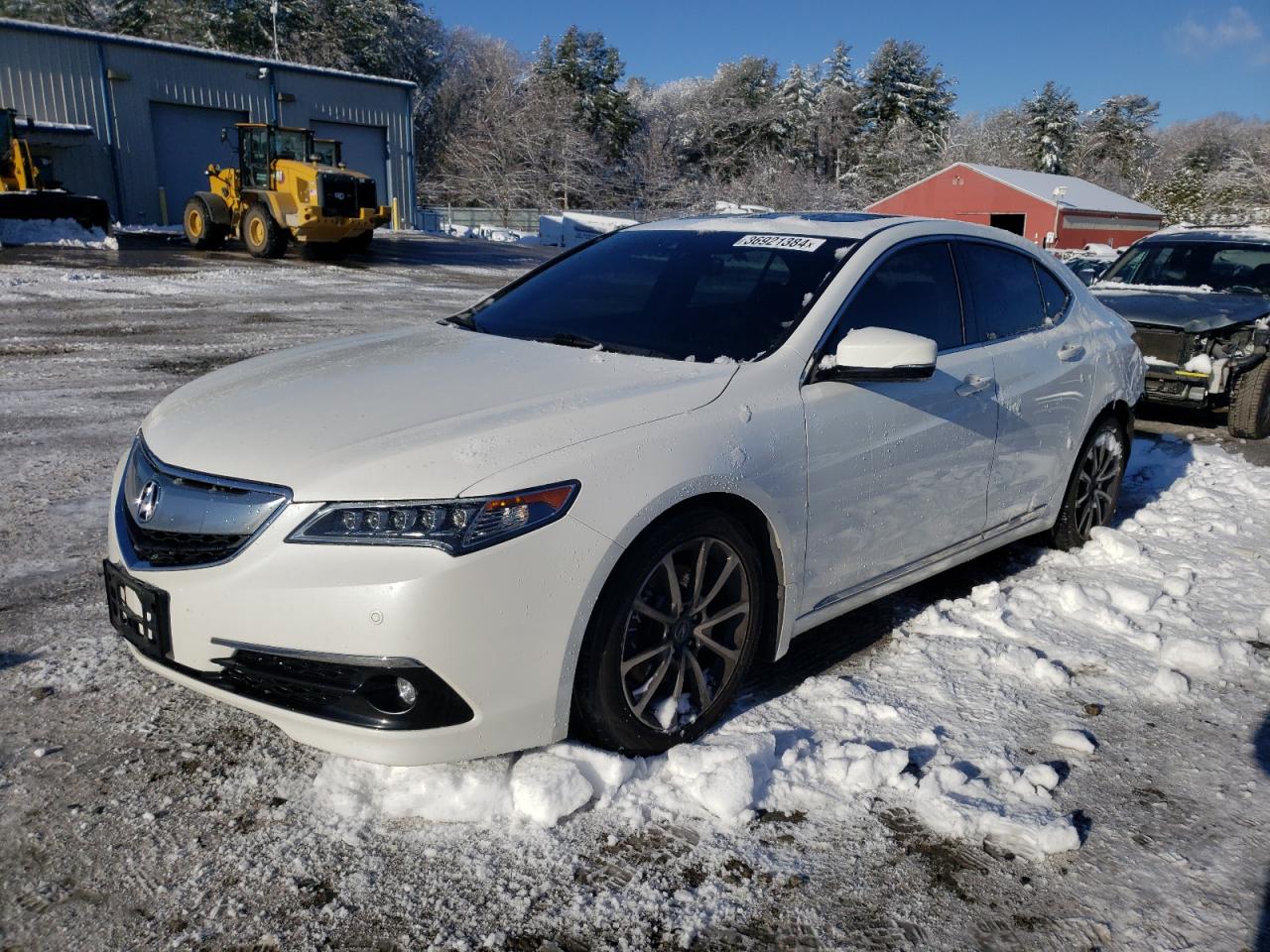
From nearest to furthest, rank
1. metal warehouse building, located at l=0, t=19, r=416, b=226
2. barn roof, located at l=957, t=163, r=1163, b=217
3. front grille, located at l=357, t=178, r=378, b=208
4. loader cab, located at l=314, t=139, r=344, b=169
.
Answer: front grille, located at l=357, t=178, r=378, b=208
loader cab, located at l=314, t=139, r=344, b=169
metal warehouse building, located at l=0, t=19, r=416, b=226
barn roof, located at l=957, t=163, r=1163, b=217

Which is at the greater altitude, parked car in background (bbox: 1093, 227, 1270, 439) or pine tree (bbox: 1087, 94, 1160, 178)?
pine tree (bbox: 1087, 94, 1160, 178)

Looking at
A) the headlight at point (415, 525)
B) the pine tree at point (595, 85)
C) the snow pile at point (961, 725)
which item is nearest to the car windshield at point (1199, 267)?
the snow pile at point (961, 725)

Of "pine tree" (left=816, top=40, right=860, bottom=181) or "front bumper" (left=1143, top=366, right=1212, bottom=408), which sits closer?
"front bumper" (left=1143, top=366, right=1212, bottom=408)

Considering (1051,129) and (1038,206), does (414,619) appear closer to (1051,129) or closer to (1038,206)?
(1038,206)

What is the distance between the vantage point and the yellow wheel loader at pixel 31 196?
21.2 m

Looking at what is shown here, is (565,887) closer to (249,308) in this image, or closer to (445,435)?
(445,435)

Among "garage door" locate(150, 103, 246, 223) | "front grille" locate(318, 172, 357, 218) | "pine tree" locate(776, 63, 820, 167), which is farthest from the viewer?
"pine tree" locate(776, 63, 820, 167)

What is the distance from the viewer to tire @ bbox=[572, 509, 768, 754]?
2.72 metres

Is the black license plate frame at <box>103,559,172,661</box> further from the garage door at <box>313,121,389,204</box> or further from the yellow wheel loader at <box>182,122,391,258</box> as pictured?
the garage door at <box>313,121,389,204</box>

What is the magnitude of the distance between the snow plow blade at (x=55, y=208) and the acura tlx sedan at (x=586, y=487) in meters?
21.3

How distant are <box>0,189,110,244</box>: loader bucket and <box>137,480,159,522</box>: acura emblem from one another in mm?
22230

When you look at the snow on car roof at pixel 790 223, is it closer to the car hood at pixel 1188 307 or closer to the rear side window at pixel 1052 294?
the rear side window at pixel 1052 294

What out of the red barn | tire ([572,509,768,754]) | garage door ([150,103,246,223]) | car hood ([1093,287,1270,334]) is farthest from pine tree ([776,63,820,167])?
tire ([572,509,768,754])

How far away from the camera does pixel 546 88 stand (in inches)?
2366
